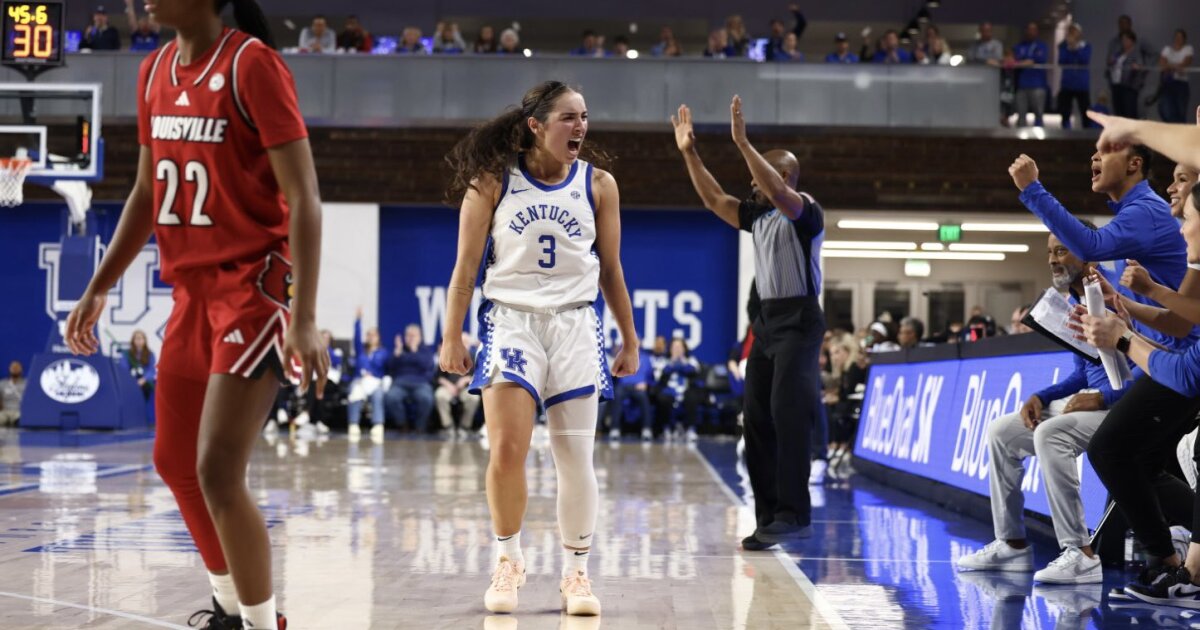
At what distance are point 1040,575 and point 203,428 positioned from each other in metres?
3.55

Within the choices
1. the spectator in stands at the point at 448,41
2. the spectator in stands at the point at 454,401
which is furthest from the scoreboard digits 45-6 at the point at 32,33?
the spectator in stands at the point at 448,41

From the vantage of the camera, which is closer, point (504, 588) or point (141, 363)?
point (504, 588)

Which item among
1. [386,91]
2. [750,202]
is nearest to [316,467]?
[750,202]

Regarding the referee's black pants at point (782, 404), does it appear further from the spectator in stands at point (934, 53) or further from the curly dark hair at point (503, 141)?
the spectator in stands at point (934, 53)

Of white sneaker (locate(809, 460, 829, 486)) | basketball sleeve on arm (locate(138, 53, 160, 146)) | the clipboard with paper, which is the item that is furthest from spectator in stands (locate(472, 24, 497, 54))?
basketball sleeve on arm (locate(138, 53, 160, 146))

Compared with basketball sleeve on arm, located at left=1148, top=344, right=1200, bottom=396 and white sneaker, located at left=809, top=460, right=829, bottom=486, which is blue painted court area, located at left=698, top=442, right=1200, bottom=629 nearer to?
basketball sleeve on arm, located at left=1148, top=344, right=1200, bottom=396

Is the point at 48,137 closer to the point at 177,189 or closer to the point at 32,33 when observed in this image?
the point at 32,33

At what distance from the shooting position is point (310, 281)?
290 cm

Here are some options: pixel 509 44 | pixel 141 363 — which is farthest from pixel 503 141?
pixel 509 44

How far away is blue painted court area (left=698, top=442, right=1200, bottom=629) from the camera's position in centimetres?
438

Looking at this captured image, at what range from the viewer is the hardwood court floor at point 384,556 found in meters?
4.29

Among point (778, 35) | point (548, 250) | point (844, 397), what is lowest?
point (844, 397)

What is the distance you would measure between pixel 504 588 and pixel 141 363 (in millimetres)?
15880

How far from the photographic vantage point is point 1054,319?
5102mm
